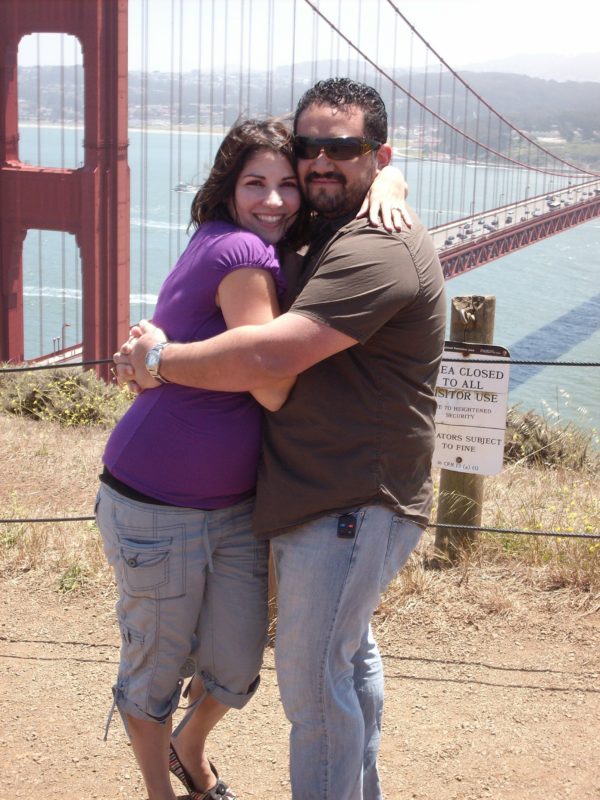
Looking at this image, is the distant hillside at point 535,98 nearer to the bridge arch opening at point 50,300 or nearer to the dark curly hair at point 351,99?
the bridge arch opening at point 50,300

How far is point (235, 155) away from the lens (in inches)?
69.8

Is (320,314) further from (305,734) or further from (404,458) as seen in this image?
(305,734)

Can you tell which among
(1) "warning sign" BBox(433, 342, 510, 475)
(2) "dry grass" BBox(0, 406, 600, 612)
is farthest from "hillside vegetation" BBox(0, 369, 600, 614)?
(1) "warning sign" BBox(433, 342, 510, 475)

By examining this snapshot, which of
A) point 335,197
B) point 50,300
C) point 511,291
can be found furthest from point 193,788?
point 511,291

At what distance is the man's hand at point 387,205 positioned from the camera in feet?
5.45

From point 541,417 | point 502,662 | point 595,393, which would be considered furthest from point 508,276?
point 502,662

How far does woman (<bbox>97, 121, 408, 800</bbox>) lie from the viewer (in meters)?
1.71

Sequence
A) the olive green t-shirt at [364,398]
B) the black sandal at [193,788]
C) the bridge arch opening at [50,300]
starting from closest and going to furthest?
the olive green t-shirt at [364,398]
the black sandal at [193,788]
the bridge arch opening at [50,300]

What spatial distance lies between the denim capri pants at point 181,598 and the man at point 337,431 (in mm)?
118

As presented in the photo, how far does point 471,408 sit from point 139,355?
60.0 inches

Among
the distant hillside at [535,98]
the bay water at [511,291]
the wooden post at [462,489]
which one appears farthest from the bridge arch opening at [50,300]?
the distant hillside at [535,98]

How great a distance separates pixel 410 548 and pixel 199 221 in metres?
0.69

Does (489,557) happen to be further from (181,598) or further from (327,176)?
(327,176)

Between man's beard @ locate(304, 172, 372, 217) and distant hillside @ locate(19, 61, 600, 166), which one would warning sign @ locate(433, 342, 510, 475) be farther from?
distant hillside @ locate(19, 61, 600, 166)
